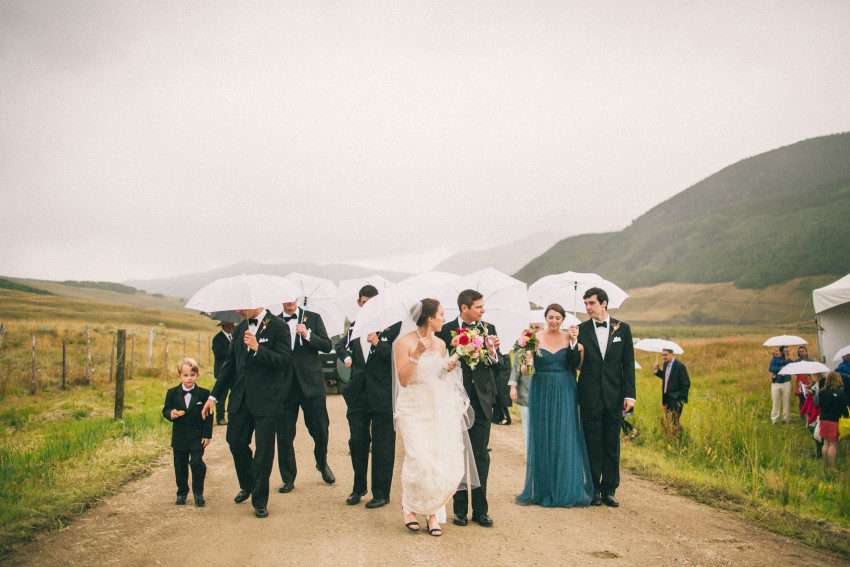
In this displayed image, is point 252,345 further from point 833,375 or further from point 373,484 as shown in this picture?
point 833,375

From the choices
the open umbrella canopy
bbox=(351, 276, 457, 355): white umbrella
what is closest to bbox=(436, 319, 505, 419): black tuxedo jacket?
bbox=(351, 276, 457, 355): white umbrella

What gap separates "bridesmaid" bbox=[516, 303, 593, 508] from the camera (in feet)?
21.0

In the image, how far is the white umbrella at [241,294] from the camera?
5.55 meters

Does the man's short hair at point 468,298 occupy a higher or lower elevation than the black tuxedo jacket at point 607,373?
higher

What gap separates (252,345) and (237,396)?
0.75 meters

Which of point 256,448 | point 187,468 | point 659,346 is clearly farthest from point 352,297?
point 659,346

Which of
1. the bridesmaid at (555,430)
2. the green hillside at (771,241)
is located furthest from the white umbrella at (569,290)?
the green hillside at (771,241)

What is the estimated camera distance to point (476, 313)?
5.54 meters

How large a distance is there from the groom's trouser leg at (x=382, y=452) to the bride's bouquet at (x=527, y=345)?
1683mm

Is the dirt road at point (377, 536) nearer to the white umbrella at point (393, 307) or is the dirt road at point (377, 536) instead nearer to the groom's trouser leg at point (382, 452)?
the groom's trouser leg at point (382, 452)

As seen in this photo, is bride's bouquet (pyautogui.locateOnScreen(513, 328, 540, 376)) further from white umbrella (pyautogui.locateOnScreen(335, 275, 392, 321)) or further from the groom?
white umbrella (pyautogui.locateOnScreen(335, 275, 392, 321))

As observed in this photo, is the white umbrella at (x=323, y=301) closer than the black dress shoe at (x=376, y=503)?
No

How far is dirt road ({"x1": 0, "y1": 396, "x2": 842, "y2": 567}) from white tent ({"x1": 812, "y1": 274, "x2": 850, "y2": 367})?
11.8 m

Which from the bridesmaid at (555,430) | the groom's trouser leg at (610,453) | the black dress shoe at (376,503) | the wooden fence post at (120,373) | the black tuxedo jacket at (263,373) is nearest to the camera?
the black tuxedo jacket at (263,373)
